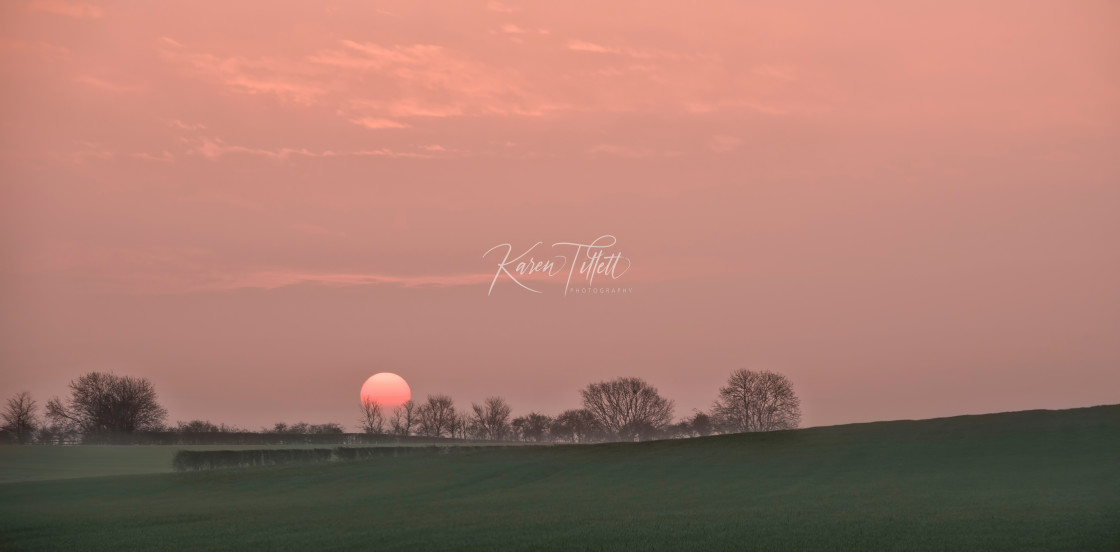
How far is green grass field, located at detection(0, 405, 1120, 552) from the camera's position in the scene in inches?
1209

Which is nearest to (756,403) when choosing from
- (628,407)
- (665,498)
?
(628,407)

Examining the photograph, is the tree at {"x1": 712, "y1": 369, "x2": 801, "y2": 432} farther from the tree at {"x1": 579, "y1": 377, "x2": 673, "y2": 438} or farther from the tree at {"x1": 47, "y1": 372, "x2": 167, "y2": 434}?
the tree at {"x1": 47, "y1": 372, "x2": 167, "y2": 434}

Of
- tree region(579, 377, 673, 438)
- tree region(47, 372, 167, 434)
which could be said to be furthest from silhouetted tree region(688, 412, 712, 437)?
tree region(47, 372, 167, 434)

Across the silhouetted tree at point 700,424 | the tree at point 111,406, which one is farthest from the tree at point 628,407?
the tree at point 111,406

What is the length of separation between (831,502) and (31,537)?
111 feet

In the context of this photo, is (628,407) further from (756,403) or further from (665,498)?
(665,498)

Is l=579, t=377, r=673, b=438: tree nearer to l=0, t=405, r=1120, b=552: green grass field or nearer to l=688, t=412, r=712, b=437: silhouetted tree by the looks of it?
l=688, t=412, r=712, b=437: silhouetted tree

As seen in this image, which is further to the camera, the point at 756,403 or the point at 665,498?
the point at 756,403

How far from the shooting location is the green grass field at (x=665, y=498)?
101 feet

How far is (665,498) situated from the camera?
48594 millimetres

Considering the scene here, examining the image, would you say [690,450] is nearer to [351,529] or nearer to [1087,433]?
[1087,433]

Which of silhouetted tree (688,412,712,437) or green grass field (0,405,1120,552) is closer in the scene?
green grass field (0,405,1120,552)

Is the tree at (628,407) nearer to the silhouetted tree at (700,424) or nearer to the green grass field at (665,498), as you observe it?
the silhouetted tree at (700,424)

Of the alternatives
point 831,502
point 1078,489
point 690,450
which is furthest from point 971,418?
point 831,502
